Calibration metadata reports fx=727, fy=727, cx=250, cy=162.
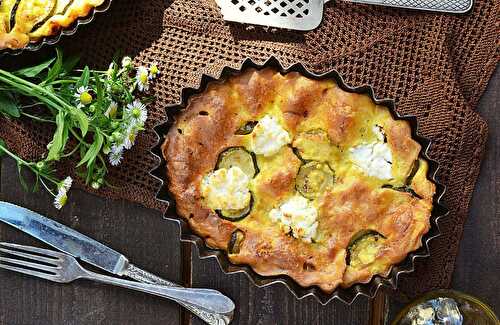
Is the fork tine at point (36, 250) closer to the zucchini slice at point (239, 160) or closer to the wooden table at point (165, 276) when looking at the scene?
the wooden table at point (165, 276)

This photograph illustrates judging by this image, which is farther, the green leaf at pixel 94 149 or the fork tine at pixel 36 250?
the fork tine at pixel 36 250

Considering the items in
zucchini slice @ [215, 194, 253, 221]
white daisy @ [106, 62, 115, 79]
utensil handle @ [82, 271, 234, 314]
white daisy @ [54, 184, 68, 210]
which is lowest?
utensil handle @ [82, 271, 234, 314]

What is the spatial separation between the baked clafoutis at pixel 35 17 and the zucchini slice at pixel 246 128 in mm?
526

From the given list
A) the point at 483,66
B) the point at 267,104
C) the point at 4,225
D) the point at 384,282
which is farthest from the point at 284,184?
the point at 4,225

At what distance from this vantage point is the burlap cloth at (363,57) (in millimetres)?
2006

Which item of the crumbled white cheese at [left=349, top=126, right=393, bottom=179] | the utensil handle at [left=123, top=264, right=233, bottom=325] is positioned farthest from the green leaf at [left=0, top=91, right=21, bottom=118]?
the crumbled white cheese at [left=349, top=126, right=393, bottom=179]

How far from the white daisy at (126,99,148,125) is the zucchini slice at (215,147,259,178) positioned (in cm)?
26

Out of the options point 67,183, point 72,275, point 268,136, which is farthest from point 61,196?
point 268,136

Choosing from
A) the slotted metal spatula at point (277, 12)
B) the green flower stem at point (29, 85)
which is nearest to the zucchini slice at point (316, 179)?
the slotted metal spatula at point (277, 12)

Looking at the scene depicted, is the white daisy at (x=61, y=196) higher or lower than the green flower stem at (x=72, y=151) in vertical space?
lower

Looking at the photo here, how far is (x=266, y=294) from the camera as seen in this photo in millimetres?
2092

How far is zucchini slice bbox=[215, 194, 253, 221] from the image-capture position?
1.85 meters

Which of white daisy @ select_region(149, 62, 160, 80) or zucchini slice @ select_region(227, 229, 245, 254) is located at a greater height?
white daisy @ select_region(149, 62, 160, 80)

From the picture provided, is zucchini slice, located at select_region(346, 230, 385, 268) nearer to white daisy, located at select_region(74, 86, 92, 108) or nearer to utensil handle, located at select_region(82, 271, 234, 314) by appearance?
utensil handle, located at select_region(82, 271, 234, 314)
